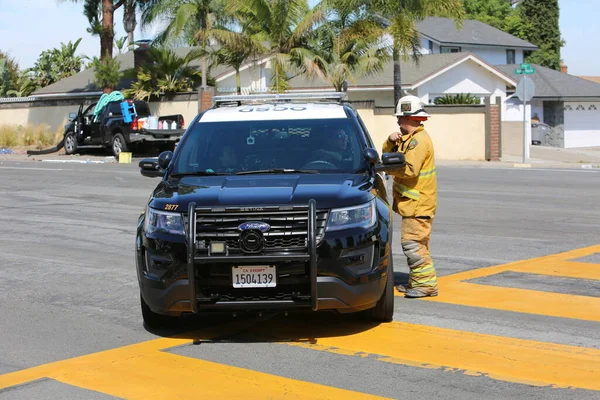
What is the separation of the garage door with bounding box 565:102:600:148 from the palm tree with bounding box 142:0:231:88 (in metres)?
22.8

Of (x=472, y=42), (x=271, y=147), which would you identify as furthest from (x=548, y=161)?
(x=271, y=147)

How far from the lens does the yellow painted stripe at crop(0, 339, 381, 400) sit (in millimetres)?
5855

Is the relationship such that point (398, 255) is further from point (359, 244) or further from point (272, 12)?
point (272, 12)

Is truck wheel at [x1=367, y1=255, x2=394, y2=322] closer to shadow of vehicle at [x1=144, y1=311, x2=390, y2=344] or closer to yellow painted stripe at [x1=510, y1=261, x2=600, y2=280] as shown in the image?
shadow of vehicle at [x1=144, y1=311, x2=390, y2=344]

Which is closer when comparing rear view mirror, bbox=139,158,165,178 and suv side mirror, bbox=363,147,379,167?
suv side mirror, bbox=363,147,379,167

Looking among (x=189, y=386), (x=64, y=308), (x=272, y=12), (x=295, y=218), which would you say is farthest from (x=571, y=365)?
(x=272, y=12)

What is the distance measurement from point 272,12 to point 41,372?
3260 cm

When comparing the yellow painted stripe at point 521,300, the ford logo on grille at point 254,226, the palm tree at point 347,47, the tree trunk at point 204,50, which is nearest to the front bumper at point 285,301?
the ford logo on grille at point 254,226

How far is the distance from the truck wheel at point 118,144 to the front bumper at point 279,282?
1023 inches

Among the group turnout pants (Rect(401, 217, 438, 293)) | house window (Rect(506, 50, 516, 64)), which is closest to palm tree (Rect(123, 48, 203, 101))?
house window (Rect(506, 50, 516, 64))

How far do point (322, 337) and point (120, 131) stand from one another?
1040 inches

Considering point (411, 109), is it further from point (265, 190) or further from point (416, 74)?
point (416, 74)

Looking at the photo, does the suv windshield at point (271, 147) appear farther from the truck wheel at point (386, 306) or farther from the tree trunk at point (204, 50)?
the tree trunk at point (204, 50)

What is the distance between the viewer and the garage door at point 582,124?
55.0 metres
